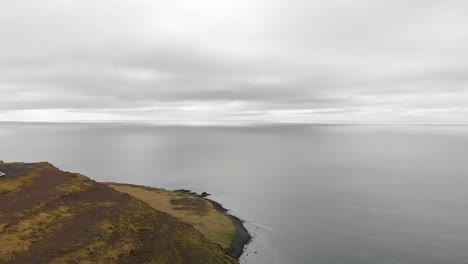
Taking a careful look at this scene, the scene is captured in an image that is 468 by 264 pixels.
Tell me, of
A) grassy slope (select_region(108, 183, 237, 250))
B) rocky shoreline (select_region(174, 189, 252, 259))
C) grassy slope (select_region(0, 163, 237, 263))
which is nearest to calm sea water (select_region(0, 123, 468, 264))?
rocky shoreline (select_region(174, 189, 252, 259))

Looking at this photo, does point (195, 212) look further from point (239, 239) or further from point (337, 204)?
point (337, 204)

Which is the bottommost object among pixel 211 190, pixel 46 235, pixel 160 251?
pixel 211 190

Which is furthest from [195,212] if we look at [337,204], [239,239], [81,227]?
[337,204]

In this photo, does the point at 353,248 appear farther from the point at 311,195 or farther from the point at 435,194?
the point at 435,194

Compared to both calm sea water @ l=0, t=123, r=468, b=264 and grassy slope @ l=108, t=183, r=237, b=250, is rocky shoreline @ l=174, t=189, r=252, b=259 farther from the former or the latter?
calm sea water @ l=0, t=123, r=468, b=264

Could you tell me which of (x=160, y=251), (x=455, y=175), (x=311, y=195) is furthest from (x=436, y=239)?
(x=455, y=175)

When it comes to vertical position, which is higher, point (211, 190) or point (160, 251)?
point (160, 251)
